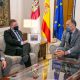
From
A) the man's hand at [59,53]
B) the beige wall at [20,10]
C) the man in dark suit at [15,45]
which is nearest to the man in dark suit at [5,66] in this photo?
the man in dark suit at [15,45]

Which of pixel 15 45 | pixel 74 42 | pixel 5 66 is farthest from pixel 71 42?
pixel 5 66

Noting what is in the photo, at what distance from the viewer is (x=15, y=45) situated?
495 centimetres

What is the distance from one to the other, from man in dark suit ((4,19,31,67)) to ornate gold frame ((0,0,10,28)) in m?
0.73

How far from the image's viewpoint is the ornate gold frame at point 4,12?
18.4 ft

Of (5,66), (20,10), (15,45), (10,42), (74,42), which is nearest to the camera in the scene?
(5,66)

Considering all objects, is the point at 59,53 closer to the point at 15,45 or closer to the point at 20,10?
the point at 15,45

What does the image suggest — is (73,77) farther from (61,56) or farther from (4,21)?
(4,21)

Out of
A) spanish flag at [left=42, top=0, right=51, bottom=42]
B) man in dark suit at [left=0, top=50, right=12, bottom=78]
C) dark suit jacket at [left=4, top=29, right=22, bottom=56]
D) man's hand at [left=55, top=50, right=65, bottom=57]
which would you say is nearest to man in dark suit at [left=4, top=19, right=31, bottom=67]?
dark suit jacket at [left=4, top=29, right=22, bottom=56]

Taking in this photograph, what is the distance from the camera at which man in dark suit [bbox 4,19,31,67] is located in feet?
15.5

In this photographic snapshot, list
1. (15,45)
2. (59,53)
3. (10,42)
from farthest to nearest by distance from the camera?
(15,45), (10,42), (59,53)

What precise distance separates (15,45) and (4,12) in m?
1.17

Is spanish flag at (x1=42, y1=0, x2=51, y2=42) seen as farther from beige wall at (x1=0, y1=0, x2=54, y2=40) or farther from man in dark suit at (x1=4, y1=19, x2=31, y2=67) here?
man in dark suit at (x1=4, y1=19, x2=31, y2=67)

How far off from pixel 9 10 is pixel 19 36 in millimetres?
1102

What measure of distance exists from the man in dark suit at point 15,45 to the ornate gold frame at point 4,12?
2.39ft
